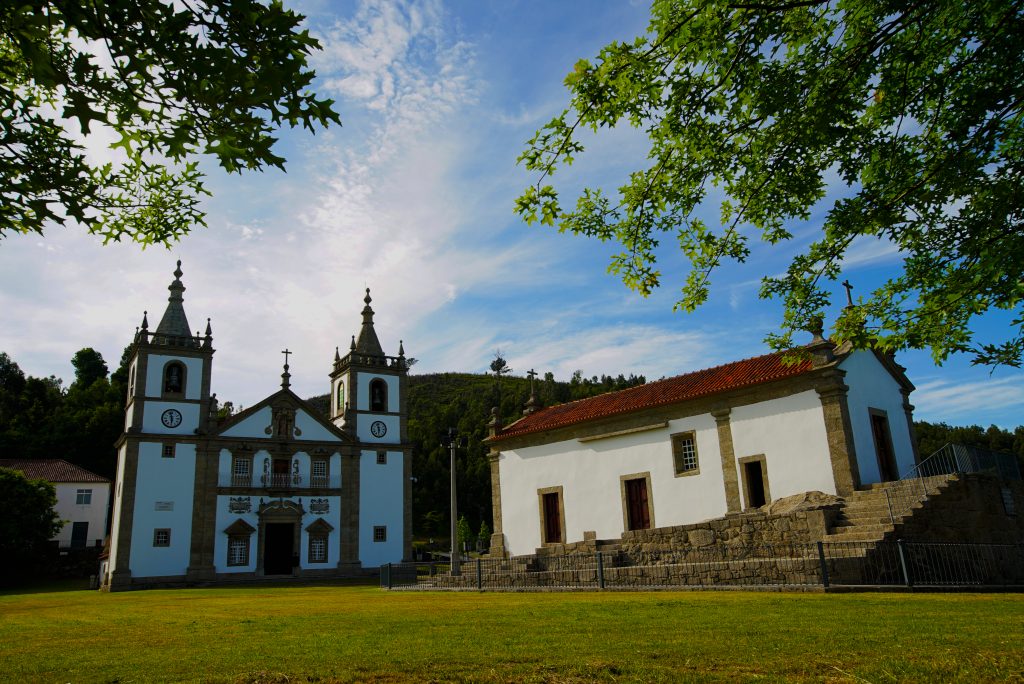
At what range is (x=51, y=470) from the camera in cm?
4881

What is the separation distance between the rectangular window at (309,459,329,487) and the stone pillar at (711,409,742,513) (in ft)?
76.0

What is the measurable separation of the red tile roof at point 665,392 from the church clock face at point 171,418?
1692 cm

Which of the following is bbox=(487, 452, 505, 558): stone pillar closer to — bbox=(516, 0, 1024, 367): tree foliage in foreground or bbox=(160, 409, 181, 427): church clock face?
bbox=(160, 409, 181, 427): church clock face

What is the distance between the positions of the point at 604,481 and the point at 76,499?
136 feet

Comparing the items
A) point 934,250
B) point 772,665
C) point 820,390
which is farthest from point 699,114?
point 820,390

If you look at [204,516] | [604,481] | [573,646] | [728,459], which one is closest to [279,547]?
[204,516]

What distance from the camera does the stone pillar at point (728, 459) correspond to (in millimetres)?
20297

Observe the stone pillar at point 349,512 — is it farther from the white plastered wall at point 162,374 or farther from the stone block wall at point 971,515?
the stone block wall at point 971,515

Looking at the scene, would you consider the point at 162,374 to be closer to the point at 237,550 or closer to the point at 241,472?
the point at 241,472

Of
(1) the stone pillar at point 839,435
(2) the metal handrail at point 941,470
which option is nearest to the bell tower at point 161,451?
(1) the stone pillar at point 839,435

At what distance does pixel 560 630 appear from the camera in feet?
23.5

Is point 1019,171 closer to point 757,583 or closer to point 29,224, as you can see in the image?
point 29,224

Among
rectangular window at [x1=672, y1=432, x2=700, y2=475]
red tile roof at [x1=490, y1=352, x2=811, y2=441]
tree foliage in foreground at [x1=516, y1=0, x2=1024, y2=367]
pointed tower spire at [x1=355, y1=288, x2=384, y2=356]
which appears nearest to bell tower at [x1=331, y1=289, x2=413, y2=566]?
pointed tower spire at [x1=355, y1=288, x2=384, y2=356]

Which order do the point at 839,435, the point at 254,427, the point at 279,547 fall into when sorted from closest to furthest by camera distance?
the point at 839,435 → the point at 279,547 → the point at 254,427
